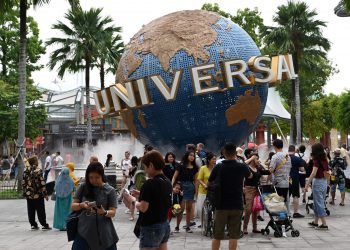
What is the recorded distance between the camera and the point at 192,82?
18.1 m

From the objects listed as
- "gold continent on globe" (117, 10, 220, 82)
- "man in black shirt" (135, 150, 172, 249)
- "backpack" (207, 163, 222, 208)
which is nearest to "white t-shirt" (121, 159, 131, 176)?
"gold continent on globe" (117, 10, 220, 82)

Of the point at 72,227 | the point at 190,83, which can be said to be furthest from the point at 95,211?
the point at 190,83

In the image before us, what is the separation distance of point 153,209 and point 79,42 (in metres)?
25.7

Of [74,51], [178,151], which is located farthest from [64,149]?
[178,151]

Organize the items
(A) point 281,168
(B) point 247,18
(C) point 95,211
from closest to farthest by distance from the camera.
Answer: (C) point 95,211, (A) point 281,168, (B) point 247,18

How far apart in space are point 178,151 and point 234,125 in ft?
6.85

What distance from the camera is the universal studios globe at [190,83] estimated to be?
18.6 meters

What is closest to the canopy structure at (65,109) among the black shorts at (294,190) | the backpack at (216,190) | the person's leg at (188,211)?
the black shorts at (294,190)

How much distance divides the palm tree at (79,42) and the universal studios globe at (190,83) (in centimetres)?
1121

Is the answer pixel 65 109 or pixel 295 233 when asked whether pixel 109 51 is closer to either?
pixel 295 233

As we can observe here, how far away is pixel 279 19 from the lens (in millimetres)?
34625

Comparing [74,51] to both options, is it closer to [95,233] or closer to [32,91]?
[32,91]

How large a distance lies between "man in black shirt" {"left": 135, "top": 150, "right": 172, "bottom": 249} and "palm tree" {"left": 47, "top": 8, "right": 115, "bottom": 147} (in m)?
24.9

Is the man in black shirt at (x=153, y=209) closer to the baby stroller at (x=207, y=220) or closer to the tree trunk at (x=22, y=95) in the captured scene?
the baby stroller at (x=207, y=220)
